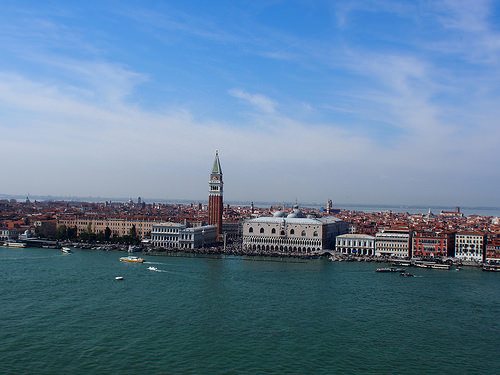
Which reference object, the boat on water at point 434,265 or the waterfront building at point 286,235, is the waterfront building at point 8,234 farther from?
the boat on water at point 434,265

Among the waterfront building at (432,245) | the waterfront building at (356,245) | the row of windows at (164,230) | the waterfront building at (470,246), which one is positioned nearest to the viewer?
the waterfront building at (470,246)

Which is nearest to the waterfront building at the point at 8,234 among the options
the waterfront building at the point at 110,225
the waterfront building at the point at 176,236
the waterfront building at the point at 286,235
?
the waterfront building at the point at 110,225

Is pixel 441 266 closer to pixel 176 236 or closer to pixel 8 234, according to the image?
pixel 176 236

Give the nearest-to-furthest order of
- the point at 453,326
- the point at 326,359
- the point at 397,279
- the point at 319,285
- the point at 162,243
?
the point at 326,359 → the point at 453,326 → the point at 319,285 → the point at 397,279 → the point at 162,243

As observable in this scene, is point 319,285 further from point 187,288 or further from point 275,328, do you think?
point 275,328

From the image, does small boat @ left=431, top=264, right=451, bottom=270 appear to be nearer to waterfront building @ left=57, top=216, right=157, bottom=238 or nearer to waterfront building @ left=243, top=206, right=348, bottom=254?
waterfront building @ left=243, top=206, right=348, bottom=254

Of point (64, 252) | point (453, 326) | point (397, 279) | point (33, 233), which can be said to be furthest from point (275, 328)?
point (33, 233)

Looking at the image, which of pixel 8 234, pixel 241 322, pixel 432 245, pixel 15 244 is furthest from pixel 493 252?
pixel 8 234
